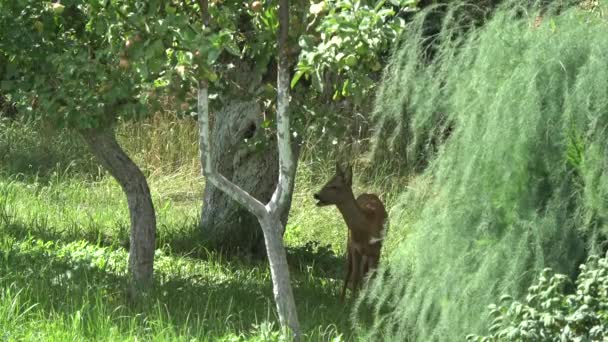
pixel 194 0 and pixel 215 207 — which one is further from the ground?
pixel 194 0

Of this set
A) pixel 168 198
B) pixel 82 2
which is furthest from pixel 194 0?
pixel 168 198

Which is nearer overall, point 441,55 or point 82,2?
point 441,55

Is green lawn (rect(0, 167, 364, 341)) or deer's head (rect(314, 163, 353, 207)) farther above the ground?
deer's head (rect(314, 163, 353, 207))

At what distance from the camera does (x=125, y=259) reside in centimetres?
948

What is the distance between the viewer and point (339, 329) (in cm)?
774

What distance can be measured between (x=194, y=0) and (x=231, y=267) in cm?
312

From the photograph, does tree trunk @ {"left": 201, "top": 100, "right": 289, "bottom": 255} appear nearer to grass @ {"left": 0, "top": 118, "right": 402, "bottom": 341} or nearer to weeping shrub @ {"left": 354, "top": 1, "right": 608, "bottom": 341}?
grass @ {"left": 0, "top": 118, "right": 402, "bottom": 341}

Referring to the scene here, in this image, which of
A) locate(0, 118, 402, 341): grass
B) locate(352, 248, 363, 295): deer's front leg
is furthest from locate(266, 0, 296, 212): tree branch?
locate(352, 248, 363, 295): deer's front leg

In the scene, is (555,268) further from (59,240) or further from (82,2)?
(59,240)

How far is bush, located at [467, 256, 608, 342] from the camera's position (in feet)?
16.4

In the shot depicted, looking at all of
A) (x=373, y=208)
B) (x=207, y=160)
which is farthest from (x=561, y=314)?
(x=373, y=208)

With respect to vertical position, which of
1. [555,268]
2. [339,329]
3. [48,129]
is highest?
[48,129]

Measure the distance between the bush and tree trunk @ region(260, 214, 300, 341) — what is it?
1.50 m

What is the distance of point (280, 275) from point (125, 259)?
3.16 metres
